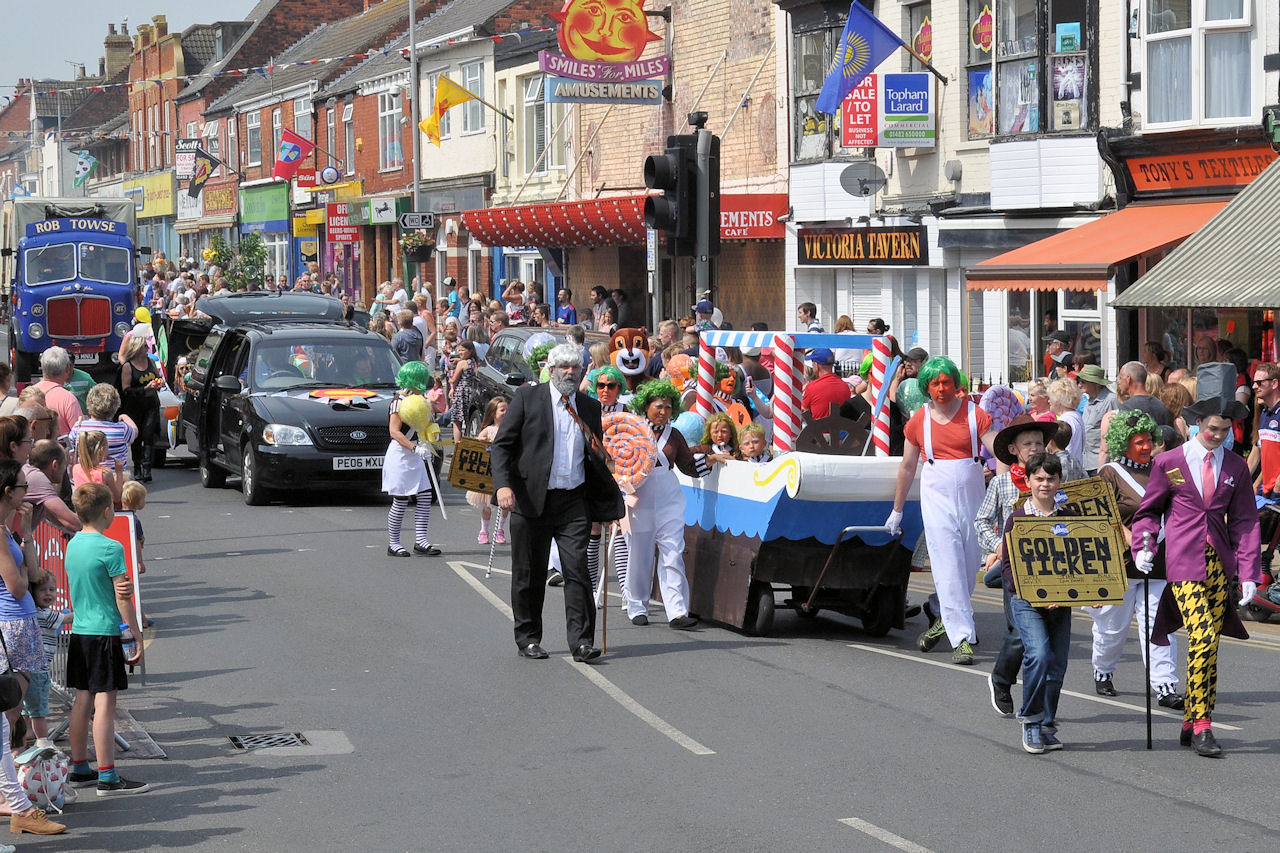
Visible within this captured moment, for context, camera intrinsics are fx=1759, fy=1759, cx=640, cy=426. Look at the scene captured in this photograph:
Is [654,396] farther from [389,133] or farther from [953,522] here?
[389,133]

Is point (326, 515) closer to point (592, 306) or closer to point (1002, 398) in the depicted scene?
point (1002, 398)

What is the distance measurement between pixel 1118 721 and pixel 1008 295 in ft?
50.7

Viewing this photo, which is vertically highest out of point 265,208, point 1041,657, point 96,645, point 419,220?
→ point 265,208

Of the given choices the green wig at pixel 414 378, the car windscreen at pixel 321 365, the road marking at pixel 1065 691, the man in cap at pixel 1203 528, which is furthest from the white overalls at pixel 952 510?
the car windscreen at pixel 321 365

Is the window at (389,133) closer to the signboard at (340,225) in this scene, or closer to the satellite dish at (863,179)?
the signboard at (340,225)

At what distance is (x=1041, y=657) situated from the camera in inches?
333

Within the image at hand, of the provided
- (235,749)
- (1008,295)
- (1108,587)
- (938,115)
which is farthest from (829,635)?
(938,115)

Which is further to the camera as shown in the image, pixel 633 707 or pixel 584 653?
pixel 584 653

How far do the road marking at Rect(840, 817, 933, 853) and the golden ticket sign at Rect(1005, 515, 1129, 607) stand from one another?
1660 mm

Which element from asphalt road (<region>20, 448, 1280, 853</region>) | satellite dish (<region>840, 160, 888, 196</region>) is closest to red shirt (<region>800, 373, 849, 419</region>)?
asphalt road (<region>20, 448, 1280, 853</region>)

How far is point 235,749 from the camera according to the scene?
866cm

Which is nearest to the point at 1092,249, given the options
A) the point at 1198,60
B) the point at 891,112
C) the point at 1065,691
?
the point at 1198,60

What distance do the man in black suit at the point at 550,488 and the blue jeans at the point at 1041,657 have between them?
10.4ft

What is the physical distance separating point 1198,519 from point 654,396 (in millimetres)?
4174
